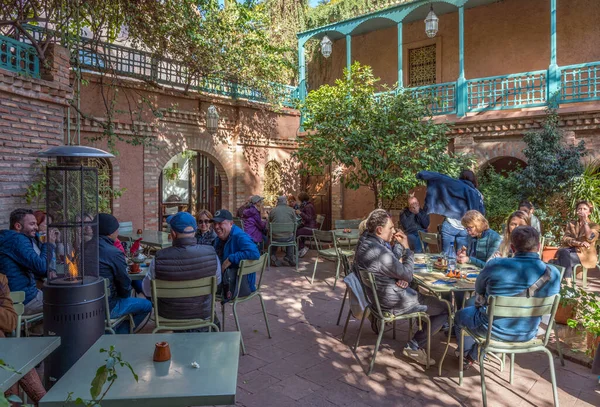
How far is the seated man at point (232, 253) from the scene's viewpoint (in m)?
5.09

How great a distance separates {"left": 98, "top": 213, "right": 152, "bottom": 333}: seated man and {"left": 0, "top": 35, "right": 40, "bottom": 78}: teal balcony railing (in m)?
3.05

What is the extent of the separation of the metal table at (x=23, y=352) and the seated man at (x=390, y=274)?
108 inches

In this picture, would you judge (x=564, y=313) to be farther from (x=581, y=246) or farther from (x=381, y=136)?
(x=381, y=136)

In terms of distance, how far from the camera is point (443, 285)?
4.33m

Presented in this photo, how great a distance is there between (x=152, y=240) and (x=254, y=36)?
5.33 metres

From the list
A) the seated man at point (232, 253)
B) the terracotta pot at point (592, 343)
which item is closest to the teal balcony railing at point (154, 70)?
the seated man at point (232, 253)

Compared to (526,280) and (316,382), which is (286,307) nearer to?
(316,382)

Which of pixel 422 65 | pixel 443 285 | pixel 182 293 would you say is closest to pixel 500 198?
pixel 422 65

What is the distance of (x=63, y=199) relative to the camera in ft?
11.7

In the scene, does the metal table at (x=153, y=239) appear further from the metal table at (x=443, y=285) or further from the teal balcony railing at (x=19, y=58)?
the metal table at (x=443, y=285)

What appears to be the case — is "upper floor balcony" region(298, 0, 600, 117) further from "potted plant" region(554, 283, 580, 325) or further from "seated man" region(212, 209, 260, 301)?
"seated man" region(212, 209, 260, 301)

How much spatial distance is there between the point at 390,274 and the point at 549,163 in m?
6.11

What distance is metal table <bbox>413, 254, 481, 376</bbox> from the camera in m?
4.24

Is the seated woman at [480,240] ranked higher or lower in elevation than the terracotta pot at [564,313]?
higher
